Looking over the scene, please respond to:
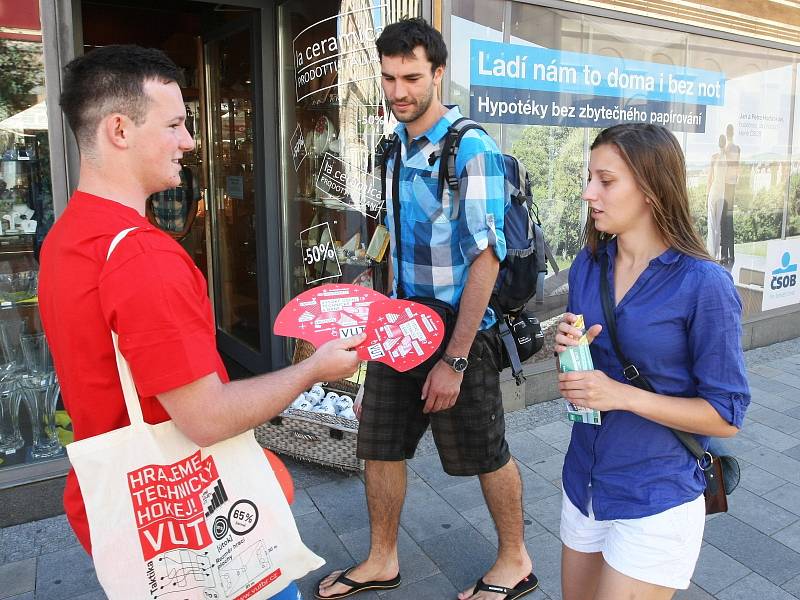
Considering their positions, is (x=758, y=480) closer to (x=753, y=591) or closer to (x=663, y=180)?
(x=753, y=591)

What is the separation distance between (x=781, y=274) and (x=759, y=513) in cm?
384

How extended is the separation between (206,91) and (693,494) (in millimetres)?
4825

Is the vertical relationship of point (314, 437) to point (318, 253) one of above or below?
below

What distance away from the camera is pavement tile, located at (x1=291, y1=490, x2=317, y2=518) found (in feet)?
11.1

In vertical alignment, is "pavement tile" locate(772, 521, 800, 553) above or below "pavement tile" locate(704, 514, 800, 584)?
above

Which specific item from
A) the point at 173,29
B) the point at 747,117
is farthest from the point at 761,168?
the point at 173,29

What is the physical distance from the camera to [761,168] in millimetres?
6297

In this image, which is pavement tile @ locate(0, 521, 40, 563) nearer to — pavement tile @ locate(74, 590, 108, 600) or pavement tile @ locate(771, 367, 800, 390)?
pavement tile @ locate(74, 590, 108, 600)

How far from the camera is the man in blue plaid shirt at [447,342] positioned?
2.43 meters

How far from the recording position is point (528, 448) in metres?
4.14

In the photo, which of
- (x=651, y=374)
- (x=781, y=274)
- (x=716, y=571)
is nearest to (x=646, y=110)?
(x=781, y=274)

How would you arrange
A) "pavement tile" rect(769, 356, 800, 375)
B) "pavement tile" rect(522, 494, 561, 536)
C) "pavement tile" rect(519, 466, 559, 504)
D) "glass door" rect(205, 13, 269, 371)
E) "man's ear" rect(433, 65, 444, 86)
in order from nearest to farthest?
"man's ear" rect(433, 65, 444, 86), "pavement tile" rect(522, 494, 561, 536), "pavement tile" rect(519, 466, 559, 504), "glass door" rect(205, 13, 269, 371), "pavement tile" rect(769, 356, 800, 375)

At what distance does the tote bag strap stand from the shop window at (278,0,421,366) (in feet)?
8.35

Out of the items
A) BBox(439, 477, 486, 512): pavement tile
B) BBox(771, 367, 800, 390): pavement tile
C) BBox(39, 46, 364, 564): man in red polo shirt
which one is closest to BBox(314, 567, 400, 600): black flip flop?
BBox(439, 477, 486, 512): pavement tile
